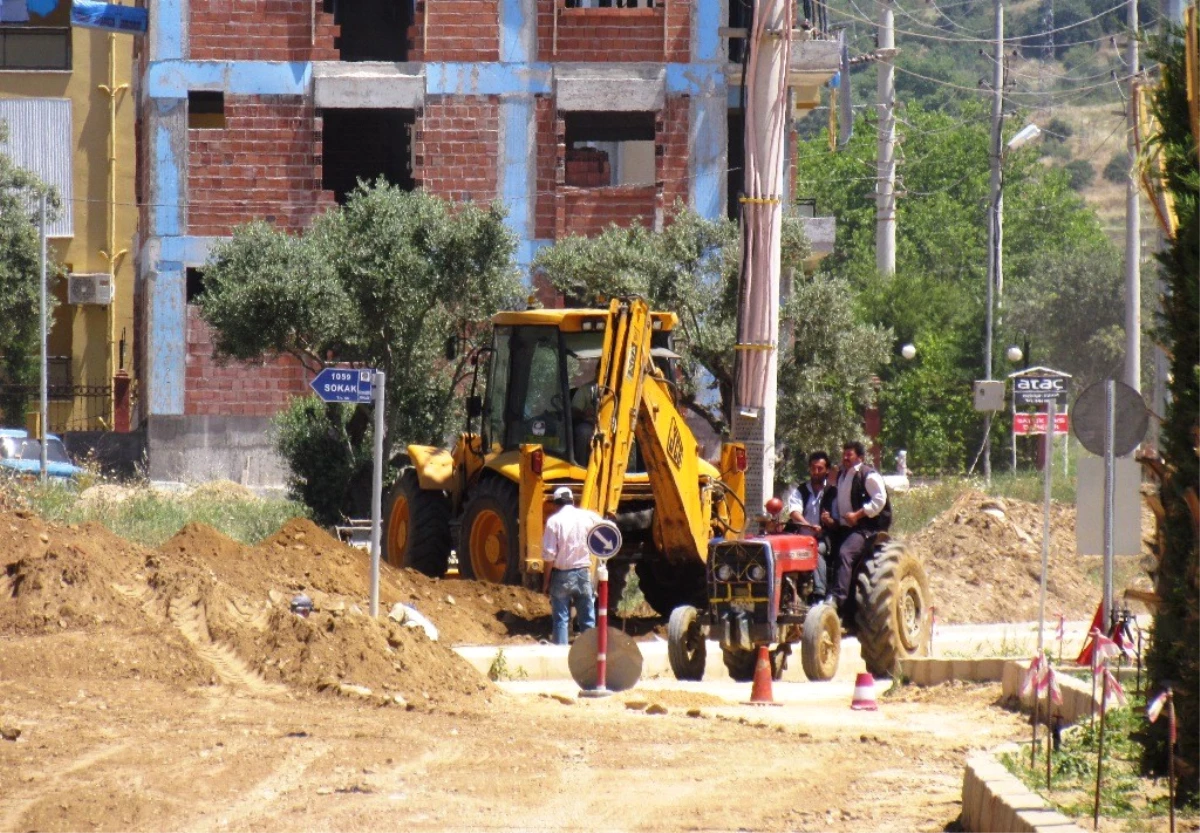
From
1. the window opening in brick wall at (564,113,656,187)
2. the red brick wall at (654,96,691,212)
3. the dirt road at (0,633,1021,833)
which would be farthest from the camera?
the window opening in brick wall at (564,113,656,187)

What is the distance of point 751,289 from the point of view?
21219mm

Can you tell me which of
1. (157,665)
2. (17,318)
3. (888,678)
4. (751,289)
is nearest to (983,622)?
(751,289)

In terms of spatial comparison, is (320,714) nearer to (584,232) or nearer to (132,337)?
(584,232)

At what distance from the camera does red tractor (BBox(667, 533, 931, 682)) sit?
16281 millimetres

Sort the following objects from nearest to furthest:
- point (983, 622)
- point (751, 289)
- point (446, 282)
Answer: point (751, 289) < point (983, 622) < point (446, 282)

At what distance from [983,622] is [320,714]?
49.1 feet

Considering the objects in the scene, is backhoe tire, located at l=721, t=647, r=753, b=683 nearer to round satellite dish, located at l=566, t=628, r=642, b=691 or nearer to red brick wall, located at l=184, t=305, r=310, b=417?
round satellite dish, located at l=566, t=628, r=642, b=691

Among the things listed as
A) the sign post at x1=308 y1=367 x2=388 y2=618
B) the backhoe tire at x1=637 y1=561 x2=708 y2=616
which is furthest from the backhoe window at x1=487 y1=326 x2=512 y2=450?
the sign post at x1=308 y1=367 x2=388 y2=618

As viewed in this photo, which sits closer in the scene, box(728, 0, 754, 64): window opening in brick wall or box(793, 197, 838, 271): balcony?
box(793, 197, 838, 271): balcony

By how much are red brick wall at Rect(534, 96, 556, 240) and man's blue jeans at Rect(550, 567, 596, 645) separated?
2269 cm

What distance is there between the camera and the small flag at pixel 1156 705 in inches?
309

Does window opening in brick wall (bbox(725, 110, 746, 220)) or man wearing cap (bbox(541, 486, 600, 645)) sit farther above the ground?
window opening in brick wall (bbox(725, 110, 746, 220))

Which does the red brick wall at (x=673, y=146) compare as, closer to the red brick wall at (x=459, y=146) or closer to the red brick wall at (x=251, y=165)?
the red brick wall at (x=459, y=146)

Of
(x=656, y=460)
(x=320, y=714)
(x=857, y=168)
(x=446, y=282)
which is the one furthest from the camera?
(x=857, y=168)
